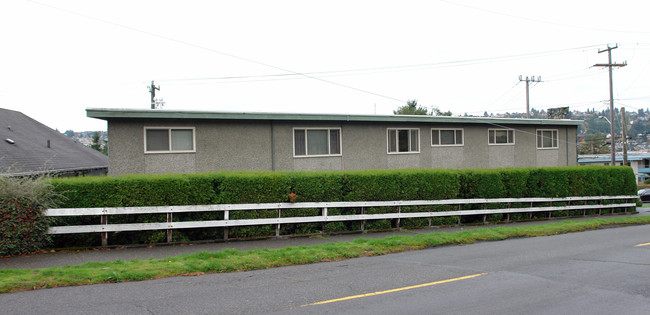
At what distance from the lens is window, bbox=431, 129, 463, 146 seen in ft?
68.9

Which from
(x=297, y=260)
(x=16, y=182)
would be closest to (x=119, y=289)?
(x=297, y=260)

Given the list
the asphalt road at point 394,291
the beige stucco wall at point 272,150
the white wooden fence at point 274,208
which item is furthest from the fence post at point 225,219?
the beige stucco wall at point 272,150

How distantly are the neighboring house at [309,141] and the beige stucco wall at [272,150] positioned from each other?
3cm

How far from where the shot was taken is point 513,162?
23453 millimetres

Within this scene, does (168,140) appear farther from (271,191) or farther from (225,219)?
(225,219)

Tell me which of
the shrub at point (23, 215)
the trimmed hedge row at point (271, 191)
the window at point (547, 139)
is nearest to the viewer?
the shrub at point (23, 215)

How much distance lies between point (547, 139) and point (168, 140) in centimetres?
2058

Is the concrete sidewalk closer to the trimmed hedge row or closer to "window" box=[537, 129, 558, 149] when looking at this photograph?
the trimmed hedge row

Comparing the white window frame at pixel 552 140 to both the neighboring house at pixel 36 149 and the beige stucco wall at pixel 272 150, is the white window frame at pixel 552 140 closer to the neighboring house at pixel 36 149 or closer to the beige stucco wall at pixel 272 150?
the beige stucco wall at pixel 272 150

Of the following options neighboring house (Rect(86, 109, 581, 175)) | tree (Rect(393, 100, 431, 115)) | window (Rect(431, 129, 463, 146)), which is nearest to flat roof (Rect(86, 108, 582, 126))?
neighboring house (Rect(86, 109, 581, 175))

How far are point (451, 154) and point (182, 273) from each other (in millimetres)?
16291

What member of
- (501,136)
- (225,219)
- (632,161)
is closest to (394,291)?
(225,219)

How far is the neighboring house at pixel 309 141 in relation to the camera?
49.5 feet

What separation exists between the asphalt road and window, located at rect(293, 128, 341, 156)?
8678 mm
